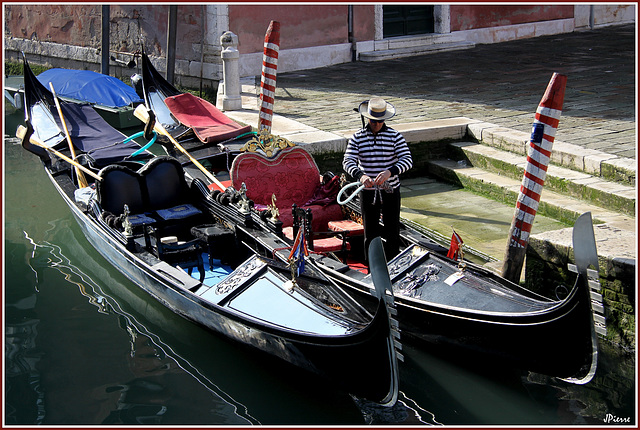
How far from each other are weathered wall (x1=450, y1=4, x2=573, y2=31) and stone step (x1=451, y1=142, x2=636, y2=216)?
13.5 ft

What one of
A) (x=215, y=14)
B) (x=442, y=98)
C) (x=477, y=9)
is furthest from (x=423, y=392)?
(x=477, y=9)

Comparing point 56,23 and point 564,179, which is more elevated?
point 56,23

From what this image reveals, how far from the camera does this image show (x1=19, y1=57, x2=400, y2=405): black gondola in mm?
2645

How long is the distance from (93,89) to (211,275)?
4.64 m

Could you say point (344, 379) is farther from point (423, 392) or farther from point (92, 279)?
point (92, 279)

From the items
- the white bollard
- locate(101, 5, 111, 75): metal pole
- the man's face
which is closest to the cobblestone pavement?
the white bollard

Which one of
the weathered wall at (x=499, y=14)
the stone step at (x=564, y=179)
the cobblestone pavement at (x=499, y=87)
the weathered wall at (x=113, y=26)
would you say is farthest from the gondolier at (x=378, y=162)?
the weathered wall at (x=499, y=14)

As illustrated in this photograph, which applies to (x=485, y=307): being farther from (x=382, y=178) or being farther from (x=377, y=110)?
(x=377, y=110)

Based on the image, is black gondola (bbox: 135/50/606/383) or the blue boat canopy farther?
the blue boat canopy

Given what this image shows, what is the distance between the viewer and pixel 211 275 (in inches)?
148

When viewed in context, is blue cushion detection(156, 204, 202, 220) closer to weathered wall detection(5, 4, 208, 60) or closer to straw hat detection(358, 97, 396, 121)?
straw hat detection(358, 97, 396, 121)

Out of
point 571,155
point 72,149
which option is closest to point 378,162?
point 571,155

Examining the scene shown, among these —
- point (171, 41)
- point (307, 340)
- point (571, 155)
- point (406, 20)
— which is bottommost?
point (307, 340)

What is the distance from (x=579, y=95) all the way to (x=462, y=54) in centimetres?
263
